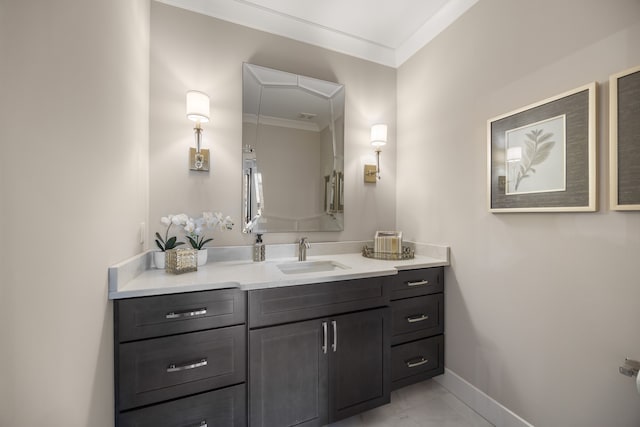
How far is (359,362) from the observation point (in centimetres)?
148

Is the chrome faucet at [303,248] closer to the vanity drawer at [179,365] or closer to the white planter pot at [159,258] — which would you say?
the vanity drawer at [179,365]

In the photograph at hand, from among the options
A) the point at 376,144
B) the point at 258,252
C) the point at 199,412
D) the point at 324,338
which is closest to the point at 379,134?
the point at 376,144

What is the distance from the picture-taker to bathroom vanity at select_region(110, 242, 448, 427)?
3.61 ft

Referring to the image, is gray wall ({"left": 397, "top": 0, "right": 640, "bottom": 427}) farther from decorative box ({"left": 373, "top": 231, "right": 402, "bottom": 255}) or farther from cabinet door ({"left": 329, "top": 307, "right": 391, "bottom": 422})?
cabinet door ({"left": 329, "top": 307, "right": 391, "bottom": 422})

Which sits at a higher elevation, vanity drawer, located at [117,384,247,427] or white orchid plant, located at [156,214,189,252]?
white orchid plant, located at [156,214,189,252]

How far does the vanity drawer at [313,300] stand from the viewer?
1281 mm

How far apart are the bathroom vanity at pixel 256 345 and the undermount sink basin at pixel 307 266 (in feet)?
0.67

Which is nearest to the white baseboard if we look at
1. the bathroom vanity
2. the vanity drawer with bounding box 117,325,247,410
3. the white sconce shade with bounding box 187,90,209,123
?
the bathroom vanity

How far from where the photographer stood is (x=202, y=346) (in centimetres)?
118

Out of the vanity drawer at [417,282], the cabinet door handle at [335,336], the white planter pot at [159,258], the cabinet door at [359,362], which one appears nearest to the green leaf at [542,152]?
the vanity drawer at [417,282]

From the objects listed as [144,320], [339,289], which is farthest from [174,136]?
[339,289]

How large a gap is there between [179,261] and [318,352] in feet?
2.96

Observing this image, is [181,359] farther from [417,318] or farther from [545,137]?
A: [545,137]

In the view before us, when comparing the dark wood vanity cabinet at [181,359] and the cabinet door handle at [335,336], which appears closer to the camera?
the dark wood vanity cabinet at [181,359]
